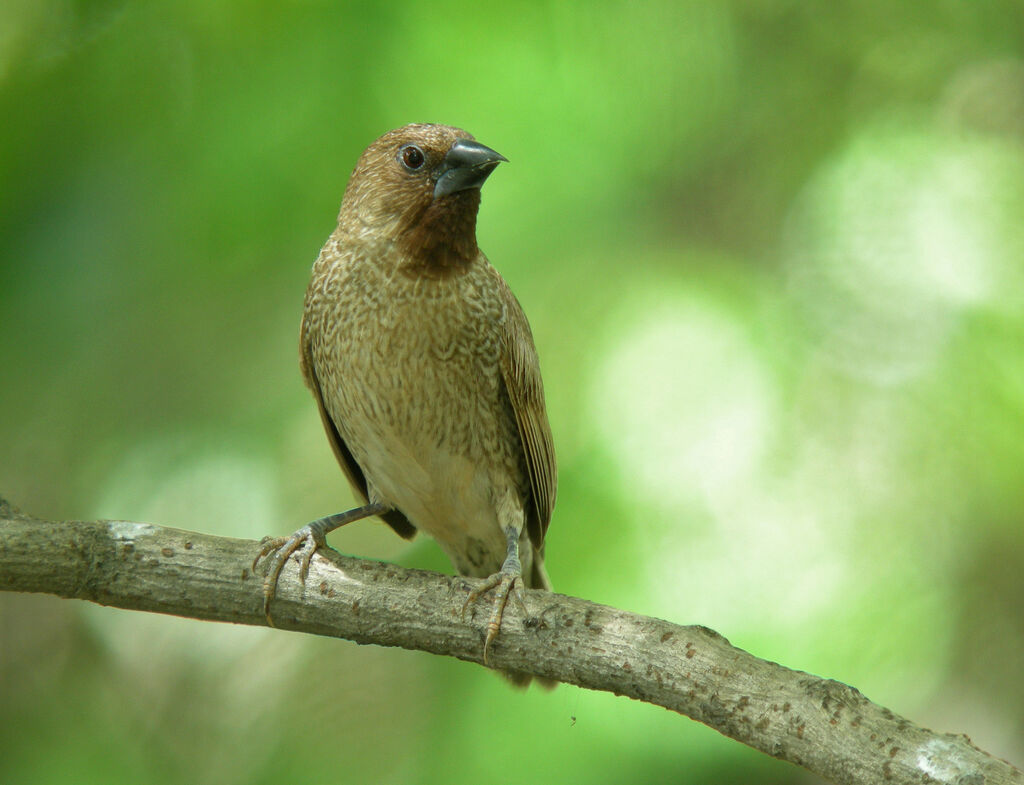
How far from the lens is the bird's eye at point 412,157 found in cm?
292

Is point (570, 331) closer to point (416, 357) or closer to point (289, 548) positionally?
point (416, 357)

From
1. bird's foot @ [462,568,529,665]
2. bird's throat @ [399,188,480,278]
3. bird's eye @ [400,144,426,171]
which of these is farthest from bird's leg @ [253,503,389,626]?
bird's eye @ [400,144,426,171]

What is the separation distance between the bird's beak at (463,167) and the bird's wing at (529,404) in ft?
1.13

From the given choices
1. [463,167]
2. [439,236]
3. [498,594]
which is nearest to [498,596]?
[498,594]

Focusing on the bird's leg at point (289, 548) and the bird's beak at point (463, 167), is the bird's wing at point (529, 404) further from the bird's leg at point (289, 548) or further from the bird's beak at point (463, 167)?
the bird's leg at point (289, 548)

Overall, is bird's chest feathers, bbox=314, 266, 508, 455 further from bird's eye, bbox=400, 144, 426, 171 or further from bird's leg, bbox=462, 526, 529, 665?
bird's leg, bbox=462, 526, 529, 665

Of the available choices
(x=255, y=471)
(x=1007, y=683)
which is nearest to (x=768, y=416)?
(x=1007, y=683)

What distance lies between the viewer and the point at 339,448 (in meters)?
3.35

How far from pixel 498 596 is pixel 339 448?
1.06 metres

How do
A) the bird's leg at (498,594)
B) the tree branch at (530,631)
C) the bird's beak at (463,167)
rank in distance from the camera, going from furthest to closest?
the bird's beak at (463,167), the bird's leg at (498,594), the tree branch at (530,631)

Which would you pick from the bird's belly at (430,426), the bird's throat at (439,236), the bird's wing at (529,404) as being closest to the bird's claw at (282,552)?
the bird's belly at (430,426)

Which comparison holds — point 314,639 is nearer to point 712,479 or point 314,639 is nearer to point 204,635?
point 204,635

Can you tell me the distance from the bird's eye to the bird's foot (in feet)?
3.83

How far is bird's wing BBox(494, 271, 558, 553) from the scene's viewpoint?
302 centimetres
